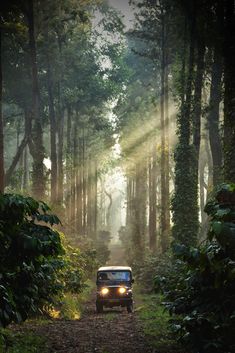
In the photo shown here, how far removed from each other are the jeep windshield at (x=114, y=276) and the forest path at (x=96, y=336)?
421cm

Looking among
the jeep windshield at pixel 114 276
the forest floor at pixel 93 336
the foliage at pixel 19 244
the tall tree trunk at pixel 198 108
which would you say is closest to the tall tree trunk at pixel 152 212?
the tall tree trunk at pixel 198 108

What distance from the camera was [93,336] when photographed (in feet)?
45.0

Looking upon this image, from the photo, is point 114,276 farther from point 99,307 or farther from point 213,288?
point 213,288

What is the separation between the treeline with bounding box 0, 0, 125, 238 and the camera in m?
29.6

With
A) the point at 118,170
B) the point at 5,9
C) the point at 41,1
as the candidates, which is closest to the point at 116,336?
the point at 5,9

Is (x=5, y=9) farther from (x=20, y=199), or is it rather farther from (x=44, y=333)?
(x=20, y=199)

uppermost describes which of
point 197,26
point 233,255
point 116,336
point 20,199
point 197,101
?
point 197,26

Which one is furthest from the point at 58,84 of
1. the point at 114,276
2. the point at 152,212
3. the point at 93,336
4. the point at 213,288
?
the point at 213,288

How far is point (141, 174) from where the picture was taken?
5234 centimetres

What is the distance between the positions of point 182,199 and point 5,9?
12.0m

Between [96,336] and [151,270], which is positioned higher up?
[151,270]

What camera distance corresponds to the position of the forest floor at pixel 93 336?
458 inches

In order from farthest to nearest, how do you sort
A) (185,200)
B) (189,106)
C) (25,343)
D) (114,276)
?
1. (189,106)
2. (185,200)
3. (114,276)
4. (25,343)

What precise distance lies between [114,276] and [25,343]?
10.9 metres
